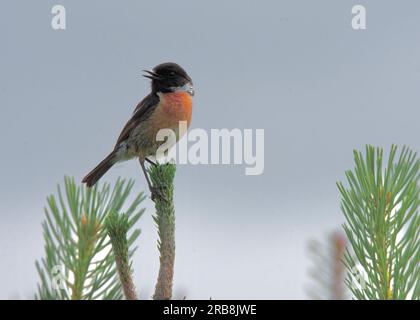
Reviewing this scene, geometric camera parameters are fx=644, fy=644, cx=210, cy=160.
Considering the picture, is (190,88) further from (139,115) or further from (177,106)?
(139,115)

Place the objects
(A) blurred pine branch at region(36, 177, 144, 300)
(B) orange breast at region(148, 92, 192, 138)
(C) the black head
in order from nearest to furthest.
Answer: (A) blurred pine branch at region(36, 177, 144, 300)
(B) orange breast at region(148, 92, 192, 138)
(C) the black head

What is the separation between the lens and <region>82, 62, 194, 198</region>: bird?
28.7ft

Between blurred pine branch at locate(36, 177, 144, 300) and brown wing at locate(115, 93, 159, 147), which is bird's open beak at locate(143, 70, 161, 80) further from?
blurred pine branch at locate(36, 177, 144, 300)

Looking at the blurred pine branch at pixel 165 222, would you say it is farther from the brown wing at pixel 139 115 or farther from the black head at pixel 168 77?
the black head at pixel 168 77

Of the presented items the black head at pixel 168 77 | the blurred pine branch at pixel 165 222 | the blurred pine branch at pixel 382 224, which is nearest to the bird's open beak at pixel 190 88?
the black head at pixel 168 77

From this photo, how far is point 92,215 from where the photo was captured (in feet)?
9.14

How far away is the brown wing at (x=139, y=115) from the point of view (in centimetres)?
891

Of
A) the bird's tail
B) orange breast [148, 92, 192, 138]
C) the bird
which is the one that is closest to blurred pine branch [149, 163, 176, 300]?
the bird
